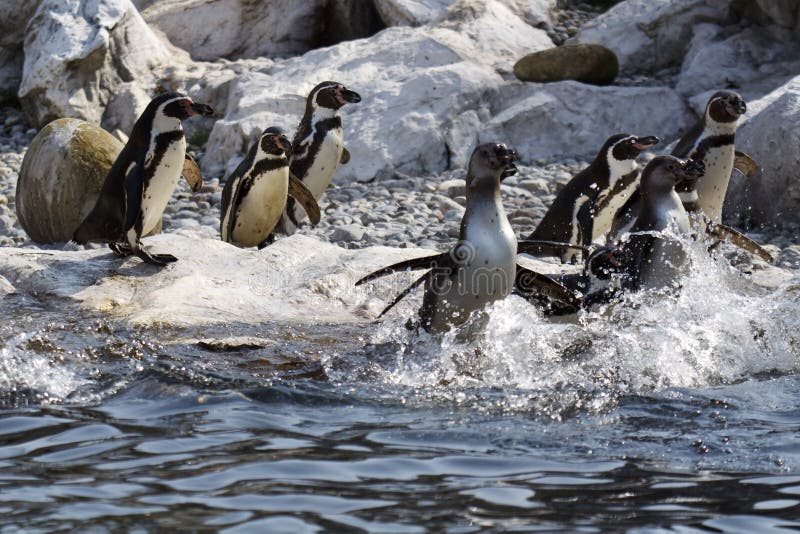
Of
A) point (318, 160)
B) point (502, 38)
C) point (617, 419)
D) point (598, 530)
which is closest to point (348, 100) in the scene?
point (318, 160)

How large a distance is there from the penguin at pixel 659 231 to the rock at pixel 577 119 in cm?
500

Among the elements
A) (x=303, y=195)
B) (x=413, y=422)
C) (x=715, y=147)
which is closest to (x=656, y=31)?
(x=715, y=147)

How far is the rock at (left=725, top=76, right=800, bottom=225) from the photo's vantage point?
948 centimetres

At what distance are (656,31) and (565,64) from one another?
5.50 ft

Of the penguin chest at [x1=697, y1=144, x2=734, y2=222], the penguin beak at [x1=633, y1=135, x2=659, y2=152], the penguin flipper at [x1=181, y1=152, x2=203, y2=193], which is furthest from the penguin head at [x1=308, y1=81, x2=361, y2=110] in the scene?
the penguin chest at [x1=697, y1=144, x2=734, y2=222]

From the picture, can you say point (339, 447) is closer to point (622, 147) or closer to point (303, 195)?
point (622, 147)

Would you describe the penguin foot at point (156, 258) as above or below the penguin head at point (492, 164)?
below

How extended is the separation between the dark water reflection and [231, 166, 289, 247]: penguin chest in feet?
9.13

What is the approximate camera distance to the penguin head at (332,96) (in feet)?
31.8

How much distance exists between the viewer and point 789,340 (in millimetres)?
5754

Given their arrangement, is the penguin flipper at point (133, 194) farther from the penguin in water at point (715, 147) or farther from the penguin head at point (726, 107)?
the penguin head at point (726, 107)

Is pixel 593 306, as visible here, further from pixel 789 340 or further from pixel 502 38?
pixel 502 38

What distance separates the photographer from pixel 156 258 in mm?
6449

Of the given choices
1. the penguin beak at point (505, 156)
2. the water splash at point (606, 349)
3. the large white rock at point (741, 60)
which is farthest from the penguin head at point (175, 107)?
the large white rock at point (741, 60)
